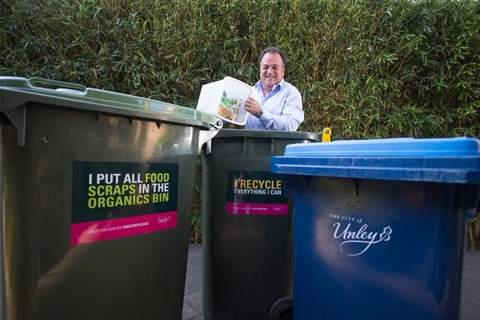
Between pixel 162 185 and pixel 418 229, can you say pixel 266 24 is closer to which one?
pixel 162 185

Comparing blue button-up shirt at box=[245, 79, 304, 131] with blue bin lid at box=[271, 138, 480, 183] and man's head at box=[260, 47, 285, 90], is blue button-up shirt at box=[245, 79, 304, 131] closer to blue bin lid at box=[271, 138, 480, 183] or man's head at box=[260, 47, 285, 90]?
man's head at box=[260, 47, 285, 90]

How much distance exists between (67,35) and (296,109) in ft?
10.3

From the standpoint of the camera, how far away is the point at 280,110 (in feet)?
8.50

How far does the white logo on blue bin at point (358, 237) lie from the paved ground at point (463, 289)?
41.4 inches

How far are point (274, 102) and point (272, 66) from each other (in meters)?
0.33

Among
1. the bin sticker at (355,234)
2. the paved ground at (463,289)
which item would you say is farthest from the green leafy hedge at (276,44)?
the bin sticker at (355,234)

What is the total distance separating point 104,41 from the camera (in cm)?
380

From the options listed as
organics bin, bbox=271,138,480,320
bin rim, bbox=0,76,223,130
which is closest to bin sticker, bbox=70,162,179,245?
bin rim, bbox=0,76,223,130

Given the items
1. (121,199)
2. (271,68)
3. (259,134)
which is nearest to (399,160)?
(259,134)

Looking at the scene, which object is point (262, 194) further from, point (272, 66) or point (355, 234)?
point (272, 66)

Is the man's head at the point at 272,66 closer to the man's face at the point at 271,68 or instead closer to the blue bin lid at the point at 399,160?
the man's face at the point at 271,68

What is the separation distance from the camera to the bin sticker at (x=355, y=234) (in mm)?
1268

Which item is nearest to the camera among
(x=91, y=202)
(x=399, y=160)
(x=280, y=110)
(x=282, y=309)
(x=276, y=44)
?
(x=399, y=160)

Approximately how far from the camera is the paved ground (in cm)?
243
